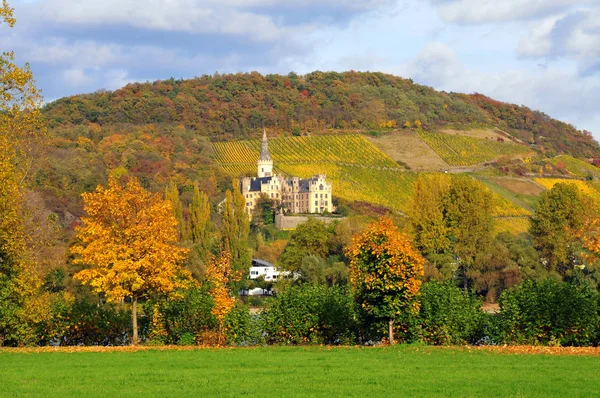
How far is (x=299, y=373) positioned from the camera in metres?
19.0

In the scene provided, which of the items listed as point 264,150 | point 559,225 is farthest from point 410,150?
point 559,225

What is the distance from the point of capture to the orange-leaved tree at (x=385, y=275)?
2730cm

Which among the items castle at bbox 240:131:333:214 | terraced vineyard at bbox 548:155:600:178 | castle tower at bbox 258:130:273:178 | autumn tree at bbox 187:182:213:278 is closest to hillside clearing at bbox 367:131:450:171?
castle at bbox 240:131:333:214

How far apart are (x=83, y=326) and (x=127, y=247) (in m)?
3.28

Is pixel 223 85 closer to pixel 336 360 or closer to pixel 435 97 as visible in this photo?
pixel 435 97

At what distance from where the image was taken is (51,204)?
85.1 meters

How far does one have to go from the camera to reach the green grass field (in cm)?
1631

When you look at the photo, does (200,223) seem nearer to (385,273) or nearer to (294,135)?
(385,273)

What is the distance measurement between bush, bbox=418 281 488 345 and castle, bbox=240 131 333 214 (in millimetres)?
88092

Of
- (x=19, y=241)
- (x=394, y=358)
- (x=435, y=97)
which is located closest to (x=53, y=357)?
(x=19, y=241)

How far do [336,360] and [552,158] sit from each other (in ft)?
449

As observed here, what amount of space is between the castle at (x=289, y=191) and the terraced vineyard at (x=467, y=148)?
27.2m

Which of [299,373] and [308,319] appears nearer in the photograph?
[299,373]

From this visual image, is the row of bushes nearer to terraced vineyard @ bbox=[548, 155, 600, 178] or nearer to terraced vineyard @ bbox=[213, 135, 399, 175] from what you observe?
terraced vineyard @ bbox=[213, 135, 399, 175]
